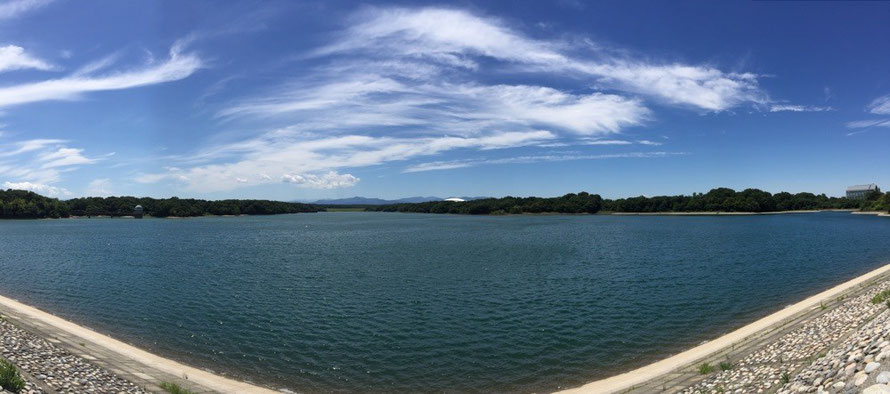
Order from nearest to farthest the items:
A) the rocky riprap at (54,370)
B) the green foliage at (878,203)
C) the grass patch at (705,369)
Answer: the rocky riprap at (54,370) → the grass patch at (705,369) → the green foliage at (878,203)

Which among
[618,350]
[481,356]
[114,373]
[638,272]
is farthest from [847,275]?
[114,373]

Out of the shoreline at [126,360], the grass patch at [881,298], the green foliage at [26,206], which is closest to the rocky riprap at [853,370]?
the grass patch at [881,298]

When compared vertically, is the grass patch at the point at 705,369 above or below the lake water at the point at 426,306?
above

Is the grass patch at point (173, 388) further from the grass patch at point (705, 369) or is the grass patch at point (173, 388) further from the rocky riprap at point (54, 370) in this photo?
the grass patch at point (705, 369)

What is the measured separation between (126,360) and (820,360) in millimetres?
22853

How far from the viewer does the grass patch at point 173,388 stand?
13250mm

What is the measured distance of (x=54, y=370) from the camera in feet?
43.2

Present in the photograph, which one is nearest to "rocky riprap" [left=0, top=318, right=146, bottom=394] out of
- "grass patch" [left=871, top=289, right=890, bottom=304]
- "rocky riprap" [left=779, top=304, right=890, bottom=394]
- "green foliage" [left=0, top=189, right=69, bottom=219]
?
"rocky riprap" [left=779, top=304, right=890, bottom=394]

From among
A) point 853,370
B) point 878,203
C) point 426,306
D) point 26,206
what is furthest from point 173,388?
point 878,203

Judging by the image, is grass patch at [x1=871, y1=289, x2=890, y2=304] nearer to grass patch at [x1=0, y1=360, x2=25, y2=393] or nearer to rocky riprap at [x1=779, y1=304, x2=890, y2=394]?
rocky riprap at [x1=779, y1=304, x2=890, y2=394]

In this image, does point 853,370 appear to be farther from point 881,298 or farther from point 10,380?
point 10,380

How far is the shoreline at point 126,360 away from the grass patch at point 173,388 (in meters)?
0.17

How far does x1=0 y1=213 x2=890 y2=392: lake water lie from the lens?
58.3 feet

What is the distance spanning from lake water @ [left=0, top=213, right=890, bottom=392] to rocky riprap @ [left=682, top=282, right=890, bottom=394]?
4566 millimetres
